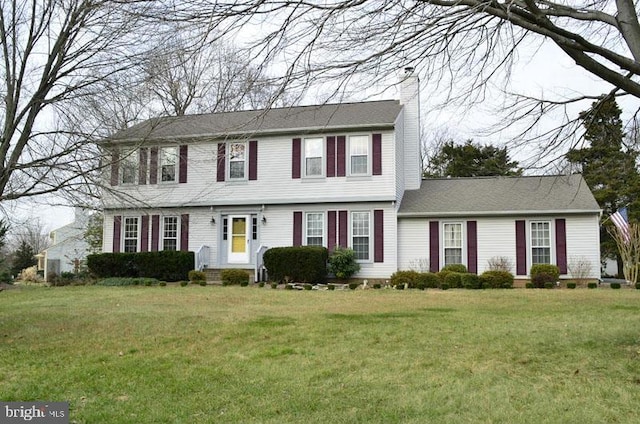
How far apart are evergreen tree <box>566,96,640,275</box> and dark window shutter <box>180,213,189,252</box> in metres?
13.4

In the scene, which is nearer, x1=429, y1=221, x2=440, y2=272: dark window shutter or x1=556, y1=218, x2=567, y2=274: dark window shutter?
x1=556, y1=218, x2=567, y2=274: dark window shutter

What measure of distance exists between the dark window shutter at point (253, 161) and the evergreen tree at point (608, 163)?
35.1 ft

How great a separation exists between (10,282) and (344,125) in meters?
14.6

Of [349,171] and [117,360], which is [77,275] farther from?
[117,360]

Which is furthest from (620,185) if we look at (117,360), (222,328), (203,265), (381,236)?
(117,360)

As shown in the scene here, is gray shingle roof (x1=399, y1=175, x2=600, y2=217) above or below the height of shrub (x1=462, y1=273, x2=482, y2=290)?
above

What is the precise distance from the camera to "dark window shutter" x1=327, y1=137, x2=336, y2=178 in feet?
63.4

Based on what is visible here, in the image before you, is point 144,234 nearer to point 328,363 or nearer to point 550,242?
point 550,242

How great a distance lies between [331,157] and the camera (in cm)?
1938

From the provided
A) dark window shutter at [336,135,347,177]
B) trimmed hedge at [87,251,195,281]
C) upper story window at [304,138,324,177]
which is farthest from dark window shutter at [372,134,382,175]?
trimmed hedge at [87,251,195,281]

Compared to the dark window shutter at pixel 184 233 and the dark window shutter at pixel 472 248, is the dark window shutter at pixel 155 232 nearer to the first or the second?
the dark window shutter at pixel 184 233

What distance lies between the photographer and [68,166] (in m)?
8.73

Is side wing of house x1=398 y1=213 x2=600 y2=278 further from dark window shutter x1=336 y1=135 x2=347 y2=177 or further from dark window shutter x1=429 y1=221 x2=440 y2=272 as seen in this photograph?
dark window shutter x1=336 y1=135 x2=347 y2=177

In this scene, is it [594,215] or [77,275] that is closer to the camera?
[594,215]
